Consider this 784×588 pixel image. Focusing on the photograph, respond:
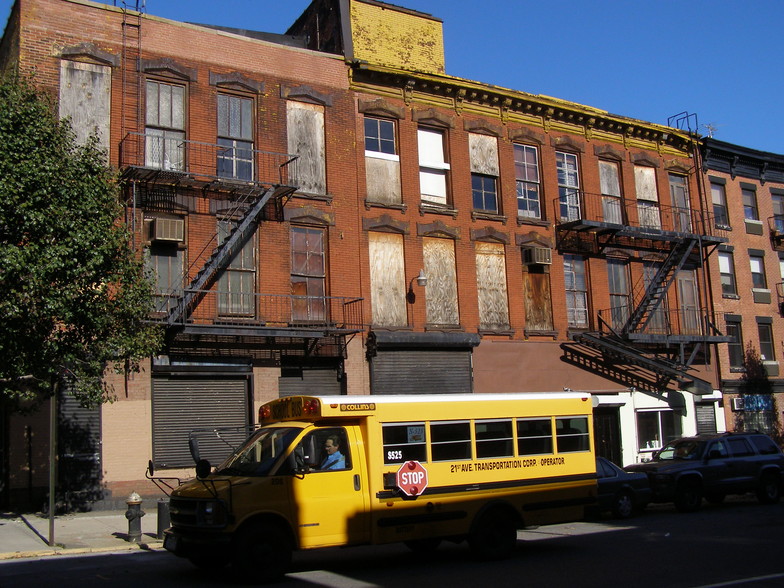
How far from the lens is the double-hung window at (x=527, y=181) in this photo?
27.4m

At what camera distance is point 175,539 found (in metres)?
11.0

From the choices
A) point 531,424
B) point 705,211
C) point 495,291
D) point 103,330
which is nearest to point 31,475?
point 103,330

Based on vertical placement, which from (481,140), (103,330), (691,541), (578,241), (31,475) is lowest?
(691,541)

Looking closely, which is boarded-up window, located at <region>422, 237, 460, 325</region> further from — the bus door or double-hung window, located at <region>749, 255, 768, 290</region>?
double-hung window, located at <region>749, 255, 768, 290</region>

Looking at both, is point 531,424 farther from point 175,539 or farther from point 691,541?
point 175,539

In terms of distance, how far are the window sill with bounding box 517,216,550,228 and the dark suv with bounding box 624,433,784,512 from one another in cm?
915

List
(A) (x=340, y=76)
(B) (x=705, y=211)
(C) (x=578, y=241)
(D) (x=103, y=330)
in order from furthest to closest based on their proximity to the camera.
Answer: (B) (x=705, y=211)
(C) (x=578, y=241)
(A) (x=340, y=76)
(D) (x=103, y=330)

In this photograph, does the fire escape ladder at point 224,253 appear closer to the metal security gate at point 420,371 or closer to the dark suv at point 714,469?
the metal security gate at point 420,371

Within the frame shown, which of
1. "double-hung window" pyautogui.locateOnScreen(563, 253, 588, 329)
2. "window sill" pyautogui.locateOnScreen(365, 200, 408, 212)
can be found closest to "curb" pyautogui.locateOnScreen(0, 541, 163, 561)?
"window sill" pyautogui.locateOnScreen(365, 200, 408, 212)

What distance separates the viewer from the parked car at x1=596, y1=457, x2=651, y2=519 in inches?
687

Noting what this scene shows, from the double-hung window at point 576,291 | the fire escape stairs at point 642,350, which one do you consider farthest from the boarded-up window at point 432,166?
the fire escape stairs at point 642,350

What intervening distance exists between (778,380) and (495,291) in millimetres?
13971

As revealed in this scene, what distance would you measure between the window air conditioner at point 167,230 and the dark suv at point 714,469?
41.4 feet

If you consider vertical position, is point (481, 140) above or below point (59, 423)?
above
